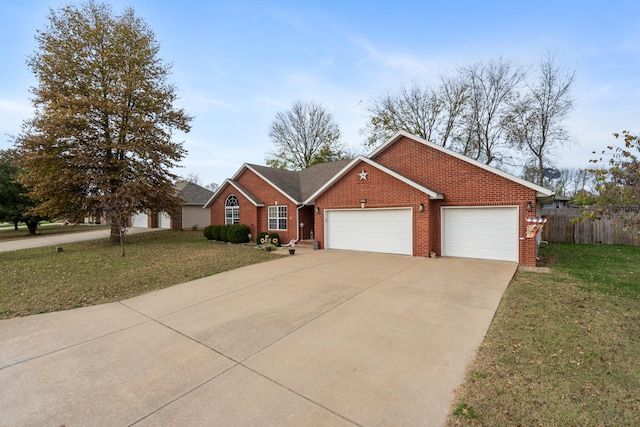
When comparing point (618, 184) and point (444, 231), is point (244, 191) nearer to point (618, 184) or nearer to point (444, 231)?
point (444, 231)

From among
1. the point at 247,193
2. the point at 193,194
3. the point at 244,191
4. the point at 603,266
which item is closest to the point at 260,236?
the point at 247,193

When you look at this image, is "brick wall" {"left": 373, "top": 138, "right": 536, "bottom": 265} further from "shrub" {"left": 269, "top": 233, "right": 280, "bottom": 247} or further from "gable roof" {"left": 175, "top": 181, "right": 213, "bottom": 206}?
"gable roof" {"left": 175, "top": 181, "right": 213, "bottom": 206}

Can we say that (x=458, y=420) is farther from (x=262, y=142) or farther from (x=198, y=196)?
(x=262, y=142)

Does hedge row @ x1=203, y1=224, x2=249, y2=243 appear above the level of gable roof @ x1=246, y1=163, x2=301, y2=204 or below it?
below

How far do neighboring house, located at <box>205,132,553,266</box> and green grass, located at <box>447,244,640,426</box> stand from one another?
12.5 ft

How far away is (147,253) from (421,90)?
24313 mm

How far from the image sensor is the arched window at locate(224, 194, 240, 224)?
18753mm

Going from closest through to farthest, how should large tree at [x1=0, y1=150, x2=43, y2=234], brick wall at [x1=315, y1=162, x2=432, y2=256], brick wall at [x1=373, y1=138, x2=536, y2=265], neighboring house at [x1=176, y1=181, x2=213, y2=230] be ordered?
brick wall at [x1=373, y1=138, x2=536, y2=265] < brick wall at [x1=315, y1=162, x2=432, y2=256] < large tree at [x1=0, y1=150, x2=43, y2=234] < neighboring house at [x1=176, y1=181, x2=213, y2=230]

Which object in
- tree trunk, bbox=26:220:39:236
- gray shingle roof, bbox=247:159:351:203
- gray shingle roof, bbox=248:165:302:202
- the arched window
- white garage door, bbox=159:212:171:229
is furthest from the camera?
white garage door, bbox=159:212:171:229

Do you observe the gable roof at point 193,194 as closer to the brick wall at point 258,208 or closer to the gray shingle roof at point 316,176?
the brick wall at point 258,208

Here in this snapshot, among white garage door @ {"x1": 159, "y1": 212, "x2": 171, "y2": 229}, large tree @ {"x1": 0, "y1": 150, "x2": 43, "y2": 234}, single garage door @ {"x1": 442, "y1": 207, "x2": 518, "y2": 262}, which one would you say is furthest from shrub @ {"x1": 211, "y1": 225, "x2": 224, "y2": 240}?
large tree @ {"x1": 0, "y1": 150, "x2": 43, "y2": 234}

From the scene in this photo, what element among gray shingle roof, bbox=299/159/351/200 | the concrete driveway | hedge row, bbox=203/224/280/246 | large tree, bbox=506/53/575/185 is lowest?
the concrete driveway

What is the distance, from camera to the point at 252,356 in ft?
12.5

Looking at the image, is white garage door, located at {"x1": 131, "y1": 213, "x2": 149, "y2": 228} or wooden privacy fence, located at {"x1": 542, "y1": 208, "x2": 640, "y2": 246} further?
white garage door, located at {"x1": 131, "y1": 213, "x2": 149, "y2": 228}
